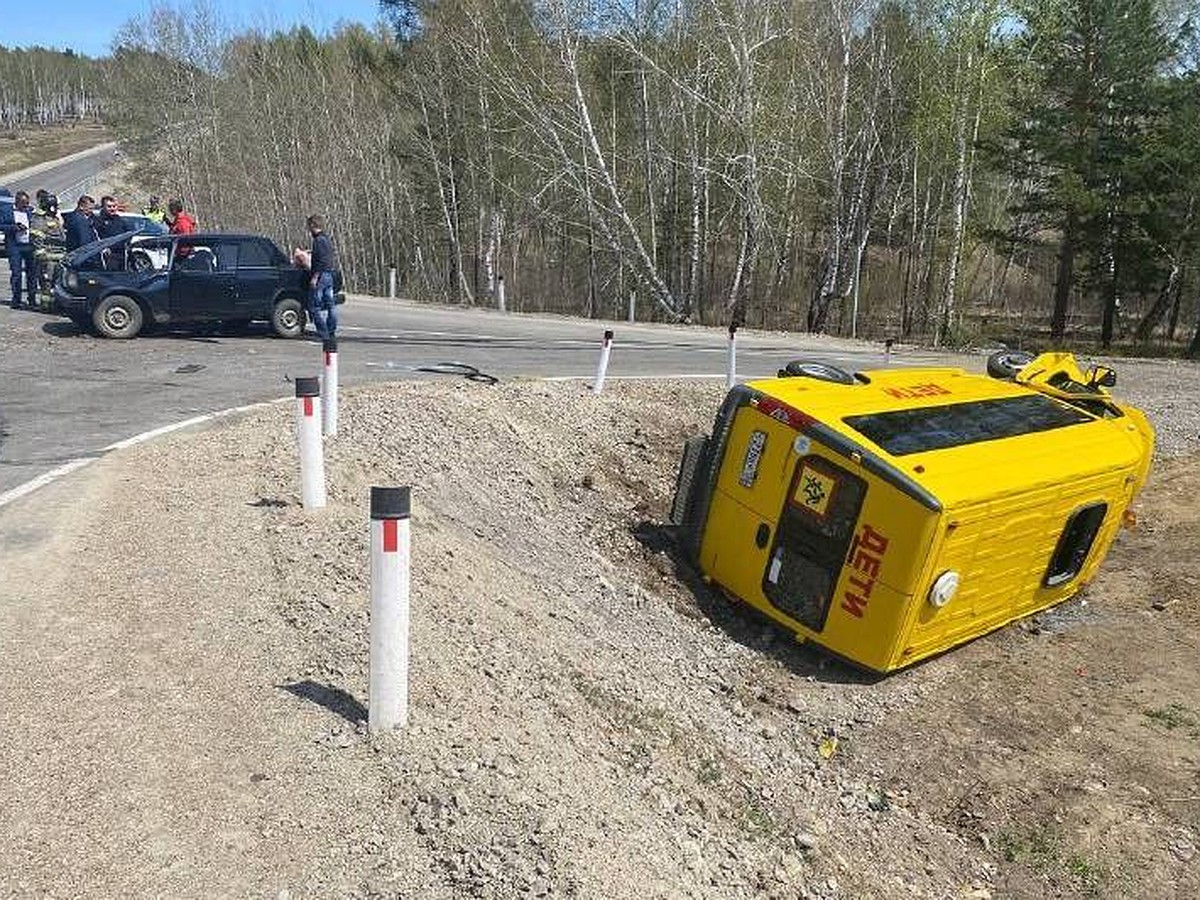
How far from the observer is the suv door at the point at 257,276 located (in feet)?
49.6

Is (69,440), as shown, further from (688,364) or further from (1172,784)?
(688,364)

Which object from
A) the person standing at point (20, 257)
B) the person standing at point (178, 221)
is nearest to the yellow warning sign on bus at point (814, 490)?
the person standing at point (20, 257)

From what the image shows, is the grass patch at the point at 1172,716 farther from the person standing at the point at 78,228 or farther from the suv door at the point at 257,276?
the person standing at the point at 78,228

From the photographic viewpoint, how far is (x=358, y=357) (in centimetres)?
1441

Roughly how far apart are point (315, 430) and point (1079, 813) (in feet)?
18.3

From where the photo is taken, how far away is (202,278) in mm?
14789

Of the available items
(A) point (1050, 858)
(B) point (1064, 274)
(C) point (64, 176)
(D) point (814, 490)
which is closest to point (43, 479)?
(D) point (814, 490)

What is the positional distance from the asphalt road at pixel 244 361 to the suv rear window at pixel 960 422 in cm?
665

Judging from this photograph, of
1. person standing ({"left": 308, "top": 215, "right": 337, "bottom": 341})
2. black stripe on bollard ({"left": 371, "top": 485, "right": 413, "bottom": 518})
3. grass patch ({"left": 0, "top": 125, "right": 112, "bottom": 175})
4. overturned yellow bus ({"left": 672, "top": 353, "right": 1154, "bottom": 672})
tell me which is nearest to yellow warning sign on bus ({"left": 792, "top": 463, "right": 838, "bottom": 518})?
overturned yellow bus ({"left": 672, "top": 353, "right": 1154, "bottom": 672})

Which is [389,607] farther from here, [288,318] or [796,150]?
[796,150]

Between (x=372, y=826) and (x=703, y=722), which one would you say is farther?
(x=703, y=722)

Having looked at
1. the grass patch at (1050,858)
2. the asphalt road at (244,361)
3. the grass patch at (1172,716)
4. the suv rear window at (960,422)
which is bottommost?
the grass patch at (1050,858)

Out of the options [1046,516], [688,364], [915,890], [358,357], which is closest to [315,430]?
[915,890]

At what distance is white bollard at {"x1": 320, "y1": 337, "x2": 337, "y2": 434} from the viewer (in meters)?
8.38
